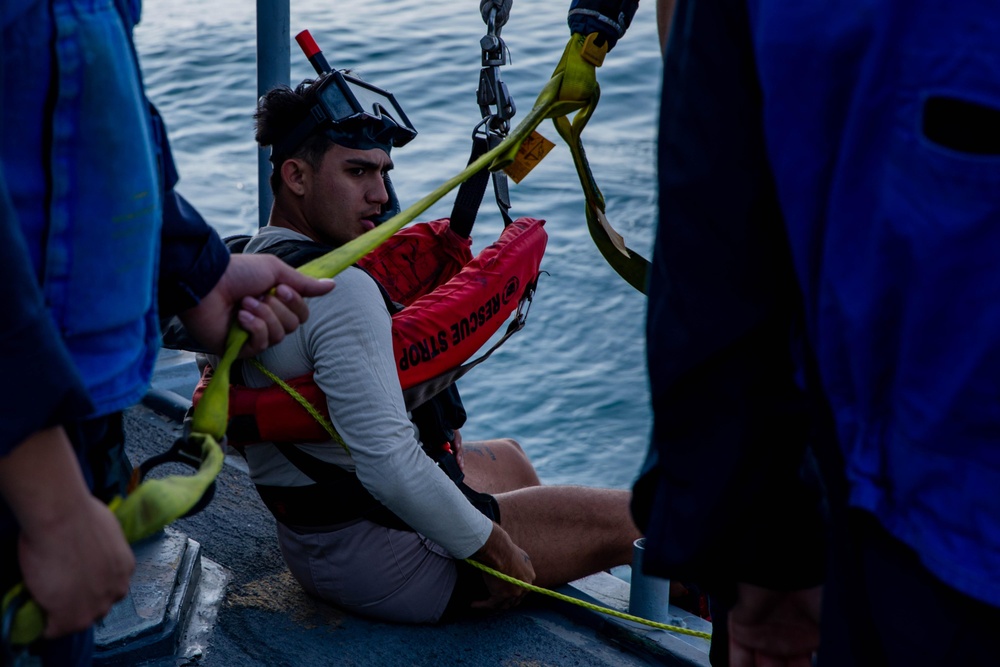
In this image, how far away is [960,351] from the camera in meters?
0.83

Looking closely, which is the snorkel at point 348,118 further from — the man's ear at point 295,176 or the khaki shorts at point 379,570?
the khaki shorts at point 379,570

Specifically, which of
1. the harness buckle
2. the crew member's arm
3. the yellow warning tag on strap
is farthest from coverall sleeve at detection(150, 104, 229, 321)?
the yellow warning tag on strap

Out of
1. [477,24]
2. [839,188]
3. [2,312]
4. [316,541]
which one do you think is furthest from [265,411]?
[477,24]

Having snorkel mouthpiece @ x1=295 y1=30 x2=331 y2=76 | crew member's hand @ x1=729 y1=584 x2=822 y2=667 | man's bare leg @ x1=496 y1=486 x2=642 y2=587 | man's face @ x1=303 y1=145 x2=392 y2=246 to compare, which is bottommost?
man's bare leg @ x1=496 y1=486 x2=642 y2=587

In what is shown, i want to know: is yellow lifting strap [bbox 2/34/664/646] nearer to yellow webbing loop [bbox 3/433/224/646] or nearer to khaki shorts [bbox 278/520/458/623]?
yellow webbing loop [bbox 3/433/224/646]

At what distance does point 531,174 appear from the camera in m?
9.34

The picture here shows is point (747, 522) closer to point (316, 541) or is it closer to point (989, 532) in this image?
point (989, 532)

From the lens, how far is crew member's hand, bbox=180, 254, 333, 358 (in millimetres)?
1362

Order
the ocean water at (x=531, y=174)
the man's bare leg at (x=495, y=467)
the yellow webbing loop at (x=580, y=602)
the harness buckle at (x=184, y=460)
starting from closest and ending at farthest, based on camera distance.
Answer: the harness buckle at (x=184, y=460) < the yellow webbing loop at (x=580, y=602) < the man's bare leg at (x=495, y=467) < the ocean water at (x=531, y=174)

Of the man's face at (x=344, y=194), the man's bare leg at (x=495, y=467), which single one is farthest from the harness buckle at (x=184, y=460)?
the man's bare leg at (x=495, y=467)

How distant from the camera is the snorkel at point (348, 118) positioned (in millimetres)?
2510

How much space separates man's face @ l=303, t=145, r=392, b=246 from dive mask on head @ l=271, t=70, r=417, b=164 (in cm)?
3

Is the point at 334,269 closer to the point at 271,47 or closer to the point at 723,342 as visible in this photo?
the point at 723,342

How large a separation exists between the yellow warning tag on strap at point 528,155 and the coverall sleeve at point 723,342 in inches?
48.6
